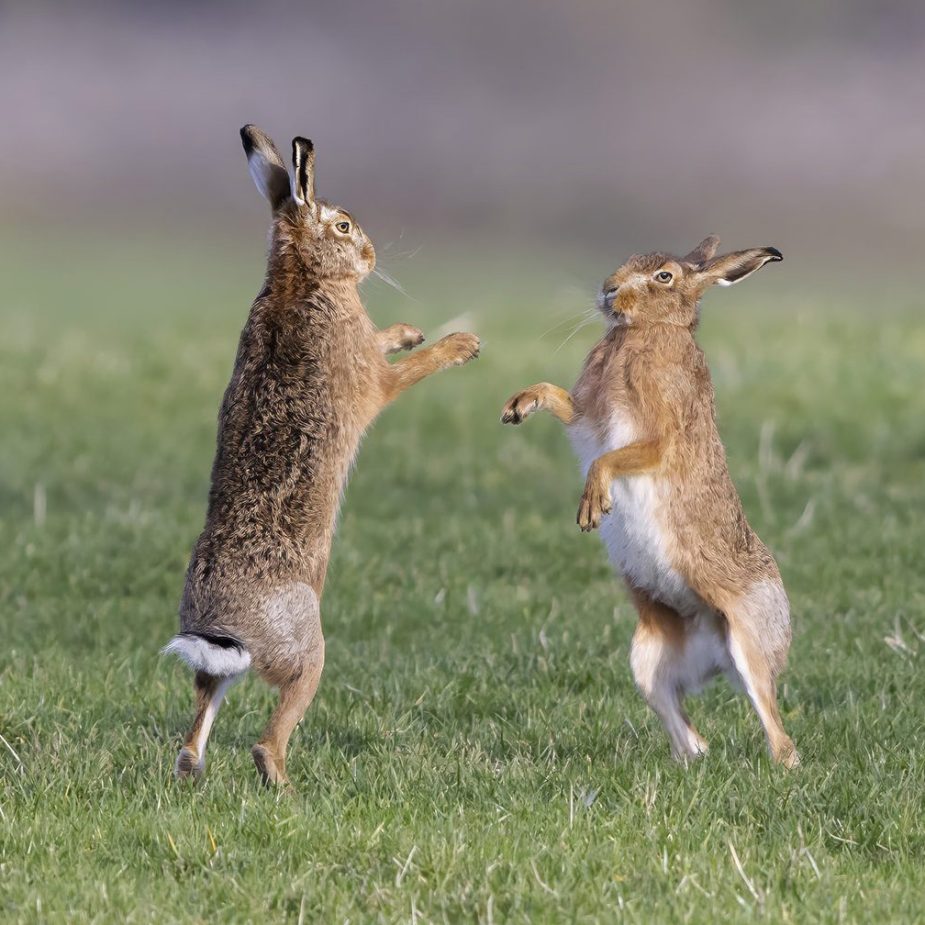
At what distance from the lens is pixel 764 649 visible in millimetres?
5961

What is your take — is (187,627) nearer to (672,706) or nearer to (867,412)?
(672,706)

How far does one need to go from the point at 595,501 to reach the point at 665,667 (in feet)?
2.34

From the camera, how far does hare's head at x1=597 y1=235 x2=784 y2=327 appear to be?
21.2 feet

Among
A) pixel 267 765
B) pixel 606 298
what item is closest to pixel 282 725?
pixel 267 765

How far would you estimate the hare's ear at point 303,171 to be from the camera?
243 inches

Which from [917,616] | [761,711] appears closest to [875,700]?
[761,711]

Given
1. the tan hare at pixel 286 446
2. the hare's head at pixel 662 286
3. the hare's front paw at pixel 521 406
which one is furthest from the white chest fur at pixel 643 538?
the tan hare at pixel 286 446

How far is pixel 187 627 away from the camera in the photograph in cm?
568

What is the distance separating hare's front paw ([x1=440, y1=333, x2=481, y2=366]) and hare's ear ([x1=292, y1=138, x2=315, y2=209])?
2.51ft

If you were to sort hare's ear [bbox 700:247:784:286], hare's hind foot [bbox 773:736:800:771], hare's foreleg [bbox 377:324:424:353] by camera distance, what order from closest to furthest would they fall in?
hare's hind foot [bbox 773:736:800:771] → hare's ear [bbox 700:247:784:286] → hare's foreleg [bbox 377:324:424:353]

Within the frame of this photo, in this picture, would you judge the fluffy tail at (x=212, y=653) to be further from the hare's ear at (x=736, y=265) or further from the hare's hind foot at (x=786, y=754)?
the hare's ear at (x=736, y=265)

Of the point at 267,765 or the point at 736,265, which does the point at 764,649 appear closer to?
the point at 736,265

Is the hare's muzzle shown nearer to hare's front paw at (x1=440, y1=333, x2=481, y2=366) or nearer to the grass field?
hare's front paw at (x1=440, y1=333, x2=481, y2=366)

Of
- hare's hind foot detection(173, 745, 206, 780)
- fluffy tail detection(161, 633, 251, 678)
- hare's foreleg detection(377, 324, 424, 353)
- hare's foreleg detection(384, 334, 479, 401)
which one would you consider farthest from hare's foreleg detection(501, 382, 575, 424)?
hare's hind foot detection(173, 745, 206, 780)
